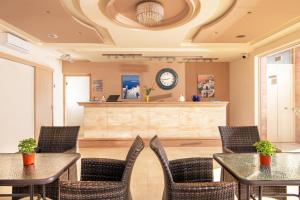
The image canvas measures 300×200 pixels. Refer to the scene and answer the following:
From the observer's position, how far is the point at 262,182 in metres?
1.73

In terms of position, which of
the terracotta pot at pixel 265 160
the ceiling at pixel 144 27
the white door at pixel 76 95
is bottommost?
the terracotta pot at pixel 265 160

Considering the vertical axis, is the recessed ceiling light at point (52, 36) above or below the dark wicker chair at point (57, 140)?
above

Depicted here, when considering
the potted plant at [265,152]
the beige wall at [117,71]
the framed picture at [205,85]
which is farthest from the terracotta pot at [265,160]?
the framed picture at [205,85]

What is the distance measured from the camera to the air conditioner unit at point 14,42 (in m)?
4.67

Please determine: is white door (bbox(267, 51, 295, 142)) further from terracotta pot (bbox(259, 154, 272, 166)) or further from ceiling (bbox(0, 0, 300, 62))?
terracotta pot (bbox(259, 154, 272, 166))

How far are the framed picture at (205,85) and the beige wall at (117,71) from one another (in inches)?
29.2

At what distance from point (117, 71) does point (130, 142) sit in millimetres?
2721

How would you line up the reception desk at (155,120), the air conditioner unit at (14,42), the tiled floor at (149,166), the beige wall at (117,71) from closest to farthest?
1. the tiled floor at (149,166)
2. the air conditioner unit at (14,42)
3. the reception desk at (155,120)
4. the beige wall at (117,71)

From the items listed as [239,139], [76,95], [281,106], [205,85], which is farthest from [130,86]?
[239,139]

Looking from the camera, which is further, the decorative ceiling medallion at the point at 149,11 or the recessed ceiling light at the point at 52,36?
the recessed ceiling light at the point at 52,36

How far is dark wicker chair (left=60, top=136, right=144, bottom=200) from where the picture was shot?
1.62 meters

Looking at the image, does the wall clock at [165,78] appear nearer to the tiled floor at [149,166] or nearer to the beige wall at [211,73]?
the beige wall at [211,73]

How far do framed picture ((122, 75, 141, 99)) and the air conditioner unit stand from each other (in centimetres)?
325

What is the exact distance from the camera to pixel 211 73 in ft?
27.6
